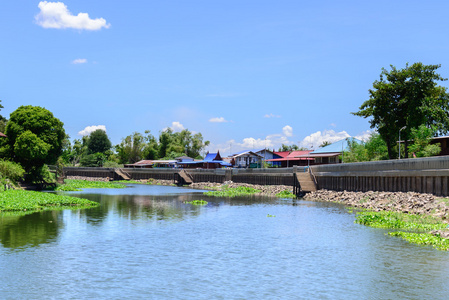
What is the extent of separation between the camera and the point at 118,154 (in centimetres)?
19750

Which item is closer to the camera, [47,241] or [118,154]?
[47,241]

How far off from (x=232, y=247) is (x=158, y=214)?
1948cm

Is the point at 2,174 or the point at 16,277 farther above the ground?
the point at 2,174

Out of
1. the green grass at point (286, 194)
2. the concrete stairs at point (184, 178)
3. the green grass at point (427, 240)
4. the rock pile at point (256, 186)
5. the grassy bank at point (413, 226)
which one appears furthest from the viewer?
the concrete stairs at point (184, 178)

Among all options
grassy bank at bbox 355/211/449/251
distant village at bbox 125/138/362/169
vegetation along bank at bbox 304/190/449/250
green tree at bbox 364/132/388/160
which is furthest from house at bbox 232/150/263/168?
grassy bank at bbox 355/211/449/251

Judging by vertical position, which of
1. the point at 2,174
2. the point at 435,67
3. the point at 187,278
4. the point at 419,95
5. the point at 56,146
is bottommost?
the point at 187,278

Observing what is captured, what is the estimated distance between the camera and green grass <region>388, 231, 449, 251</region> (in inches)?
1040

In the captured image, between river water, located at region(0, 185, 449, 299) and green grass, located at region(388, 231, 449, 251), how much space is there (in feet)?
2.48

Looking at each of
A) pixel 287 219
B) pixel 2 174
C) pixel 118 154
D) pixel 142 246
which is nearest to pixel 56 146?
pixel 2 174

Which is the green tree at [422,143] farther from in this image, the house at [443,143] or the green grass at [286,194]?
the green grass at [286,194]

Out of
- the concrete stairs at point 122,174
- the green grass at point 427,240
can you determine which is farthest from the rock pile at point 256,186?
the green grass at point 427,240

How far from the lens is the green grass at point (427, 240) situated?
2642cm

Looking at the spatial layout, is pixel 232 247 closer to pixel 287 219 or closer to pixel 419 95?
pixel 287 219

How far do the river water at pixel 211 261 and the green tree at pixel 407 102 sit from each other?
37.9m
